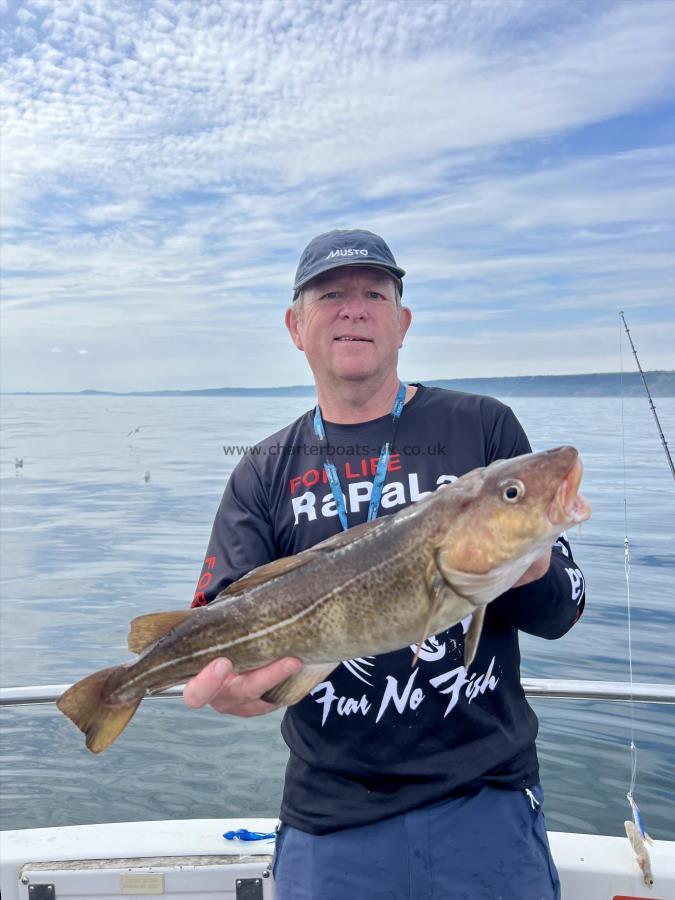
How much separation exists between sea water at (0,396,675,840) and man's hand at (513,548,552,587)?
13.7 ft

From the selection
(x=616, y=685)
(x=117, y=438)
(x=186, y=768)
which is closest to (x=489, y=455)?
(x=616, y=685)

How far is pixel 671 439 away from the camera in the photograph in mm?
26766

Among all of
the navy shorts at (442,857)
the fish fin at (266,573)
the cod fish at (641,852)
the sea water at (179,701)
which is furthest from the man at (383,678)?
the sea water at (179,701)

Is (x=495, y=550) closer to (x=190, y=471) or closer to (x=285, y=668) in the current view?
(x=285, y=668)

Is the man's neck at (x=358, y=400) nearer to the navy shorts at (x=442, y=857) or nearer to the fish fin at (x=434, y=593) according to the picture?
the fish fin at (x=434, y=593)

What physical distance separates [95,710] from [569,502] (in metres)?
1.87

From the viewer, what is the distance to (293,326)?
3551 millimetres

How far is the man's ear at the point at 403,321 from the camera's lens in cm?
339

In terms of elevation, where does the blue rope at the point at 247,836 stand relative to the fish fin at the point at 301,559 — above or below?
below

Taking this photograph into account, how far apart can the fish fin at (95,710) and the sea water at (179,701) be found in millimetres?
3799

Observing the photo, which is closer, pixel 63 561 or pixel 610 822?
pixel 610 822

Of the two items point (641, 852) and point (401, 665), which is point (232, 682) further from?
point (641, 852)

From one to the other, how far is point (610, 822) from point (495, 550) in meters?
4.72

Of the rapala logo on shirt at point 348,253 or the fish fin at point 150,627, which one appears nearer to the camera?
the fish fin at point 150,627
